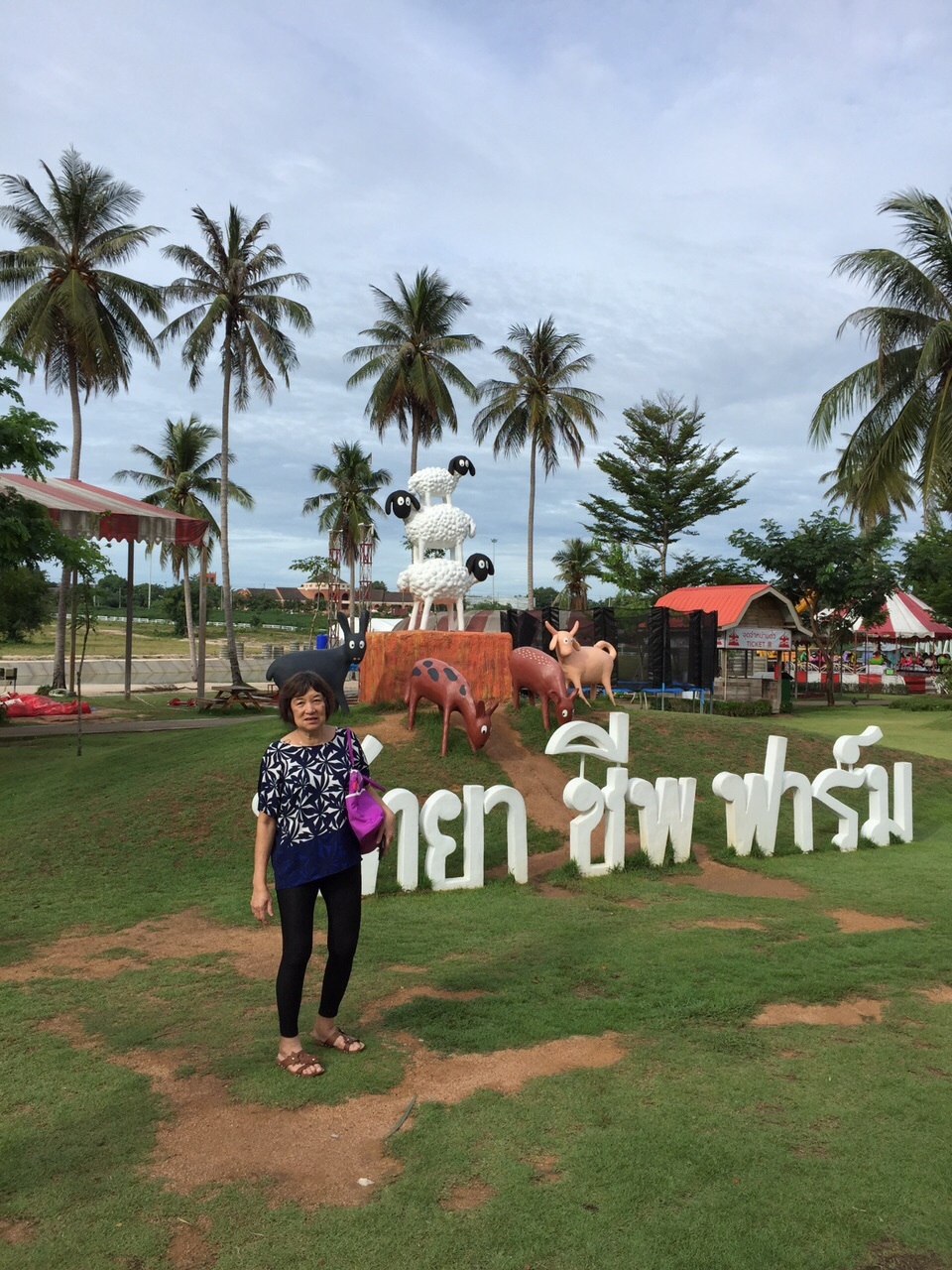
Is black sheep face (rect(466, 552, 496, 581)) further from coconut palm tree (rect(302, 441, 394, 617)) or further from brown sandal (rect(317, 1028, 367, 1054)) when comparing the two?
coconut palm tree (rect(302, 441, 394, 617))

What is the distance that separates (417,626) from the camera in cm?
1137

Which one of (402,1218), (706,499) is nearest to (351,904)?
(402,1218)

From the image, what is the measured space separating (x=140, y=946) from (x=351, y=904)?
254 centimetres

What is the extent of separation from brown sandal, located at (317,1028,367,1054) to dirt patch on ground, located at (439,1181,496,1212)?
3.73 ft

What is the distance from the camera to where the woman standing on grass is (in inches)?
154

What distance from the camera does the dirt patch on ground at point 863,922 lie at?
6332 mm

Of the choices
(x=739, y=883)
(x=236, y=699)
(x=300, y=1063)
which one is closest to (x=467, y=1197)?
(x=300, y=1063)

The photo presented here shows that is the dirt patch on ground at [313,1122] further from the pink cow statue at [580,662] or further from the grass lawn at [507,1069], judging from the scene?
the pink cow statue at [580,662]

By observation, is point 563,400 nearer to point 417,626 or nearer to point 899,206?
point 899,206

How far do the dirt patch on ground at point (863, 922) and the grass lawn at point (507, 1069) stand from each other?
0.39ft

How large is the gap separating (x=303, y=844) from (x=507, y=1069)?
4.15 ft

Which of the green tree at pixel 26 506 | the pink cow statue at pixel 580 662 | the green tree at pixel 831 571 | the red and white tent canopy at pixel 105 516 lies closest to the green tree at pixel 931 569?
the green tree at pixel 831 571

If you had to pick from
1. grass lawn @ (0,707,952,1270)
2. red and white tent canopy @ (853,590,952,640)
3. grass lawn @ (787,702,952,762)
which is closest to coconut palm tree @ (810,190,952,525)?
grass lawn @ (787,702,952,762)

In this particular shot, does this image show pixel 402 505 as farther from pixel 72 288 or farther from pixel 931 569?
pixel 931 569
